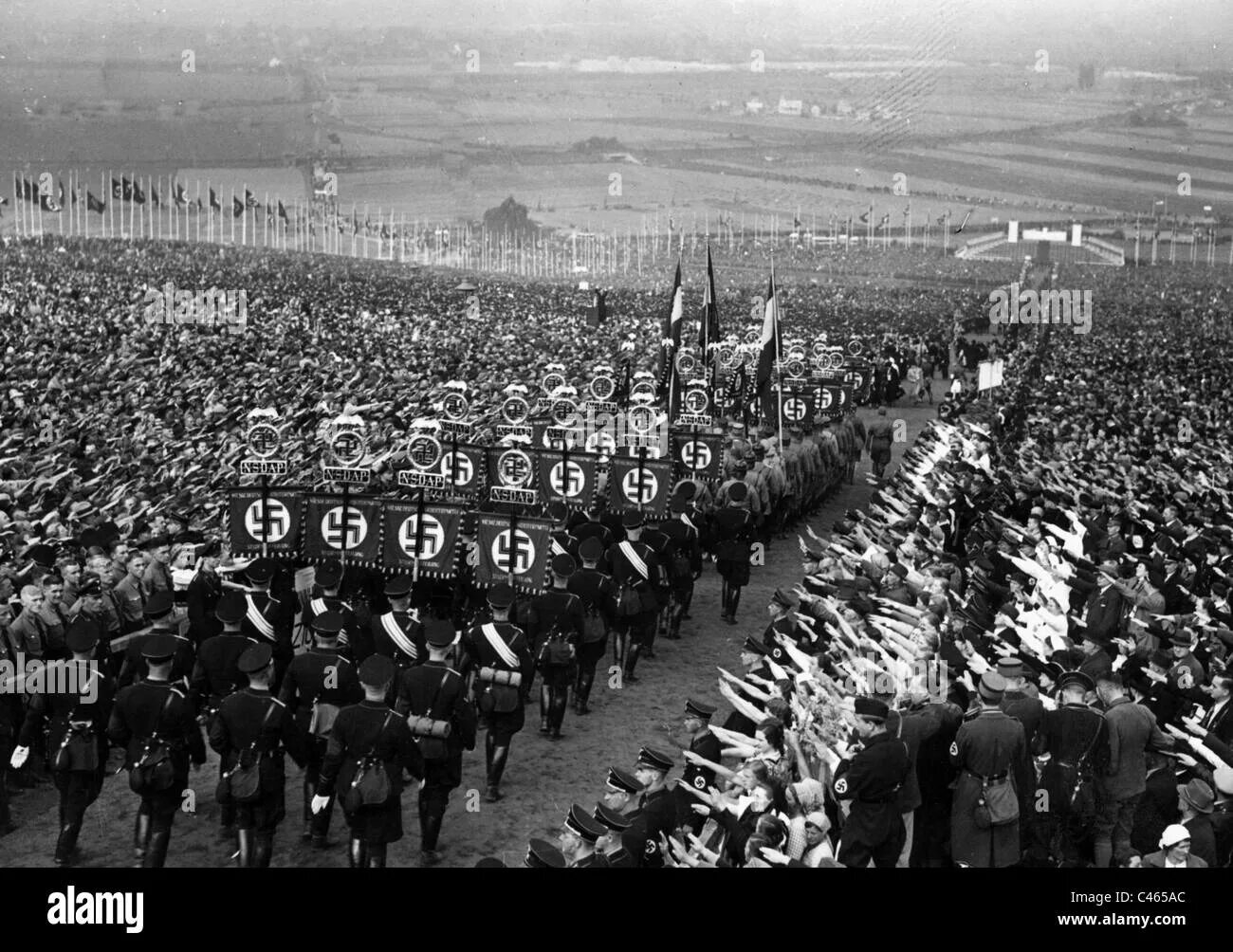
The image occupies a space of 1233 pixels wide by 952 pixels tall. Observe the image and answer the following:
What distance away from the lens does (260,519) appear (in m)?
15.5

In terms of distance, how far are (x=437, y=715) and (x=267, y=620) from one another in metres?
3.04

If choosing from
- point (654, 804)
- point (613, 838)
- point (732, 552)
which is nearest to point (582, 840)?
point (613, 838)

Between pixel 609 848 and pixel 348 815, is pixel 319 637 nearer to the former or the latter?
pixel 348 815

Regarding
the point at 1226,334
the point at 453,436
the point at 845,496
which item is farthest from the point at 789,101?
the point at 453,436

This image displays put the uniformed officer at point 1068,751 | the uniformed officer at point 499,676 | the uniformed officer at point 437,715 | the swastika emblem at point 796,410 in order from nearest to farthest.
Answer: the uniformed officer at point 1068,751, the uniformed officer at point 437,715, the uniformed officer at point 499,676, the swastika emblem at point 796,410

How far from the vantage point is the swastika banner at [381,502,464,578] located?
1520 centimetres

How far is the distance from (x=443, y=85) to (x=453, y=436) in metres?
162

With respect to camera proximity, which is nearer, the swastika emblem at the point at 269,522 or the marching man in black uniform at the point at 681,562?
the swastika emblem at the point at 269,522

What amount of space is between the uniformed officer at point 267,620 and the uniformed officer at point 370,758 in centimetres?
261

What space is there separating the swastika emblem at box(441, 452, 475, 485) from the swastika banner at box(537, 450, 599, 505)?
87 cm

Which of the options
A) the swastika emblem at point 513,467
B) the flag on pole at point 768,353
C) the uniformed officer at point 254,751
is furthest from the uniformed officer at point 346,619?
the flag on pole at point 768,353

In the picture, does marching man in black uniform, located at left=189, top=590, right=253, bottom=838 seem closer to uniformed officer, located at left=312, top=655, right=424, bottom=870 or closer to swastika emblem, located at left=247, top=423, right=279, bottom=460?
uniformed officer, located at left=312, top=655, right=424, bottom=870

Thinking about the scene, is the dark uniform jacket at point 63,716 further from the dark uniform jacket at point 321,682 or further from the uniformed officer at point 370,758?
the uniformed officer at point 370,758

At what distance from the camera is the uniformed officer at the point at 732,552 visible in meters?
19.3
